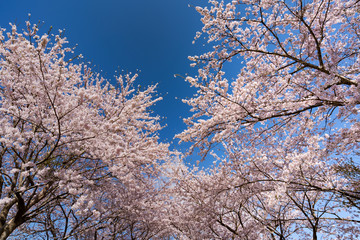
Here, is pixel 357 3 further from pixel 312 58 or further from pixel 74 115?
pixel 74 115

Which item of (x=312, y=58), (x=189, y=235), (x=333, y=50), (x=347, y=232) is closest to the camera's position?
(x=333, y=50)

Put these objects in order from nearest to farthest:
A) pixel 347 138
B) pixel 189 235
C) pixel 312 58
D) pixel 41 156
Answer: pixel 347 138 < pixel 312 58 < pixel 41 156 < pixel 189 235

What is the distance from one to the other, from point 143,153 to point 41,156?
9.73 feet

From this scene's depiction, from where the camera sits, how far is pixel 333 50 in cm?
384

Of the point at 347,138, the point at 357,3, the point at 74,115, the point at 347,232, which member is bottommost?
the point at 347,232

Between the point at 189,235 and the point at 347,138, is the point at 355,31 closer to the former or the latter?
the point at 347,138

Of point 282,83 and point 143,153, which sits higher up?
point 282,83

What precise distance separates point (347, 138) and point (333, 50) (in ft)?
5.71

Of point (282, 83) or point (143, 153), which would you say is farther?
point (143, 153)

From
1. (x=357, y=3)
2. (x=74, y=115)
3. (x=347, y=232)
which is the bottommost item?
(x=347, y=232)

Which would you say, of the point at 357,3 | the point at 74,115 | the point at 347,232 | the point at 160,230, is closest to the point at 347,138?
the point at 357,3

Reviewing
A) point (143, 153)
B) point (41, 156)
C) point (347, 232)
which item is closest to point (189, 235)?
point (347, 232)

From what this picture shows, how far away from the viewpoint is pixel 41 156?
570 centimetres

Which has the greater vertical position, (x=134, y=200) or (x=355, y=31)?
(x=355, y=31)
